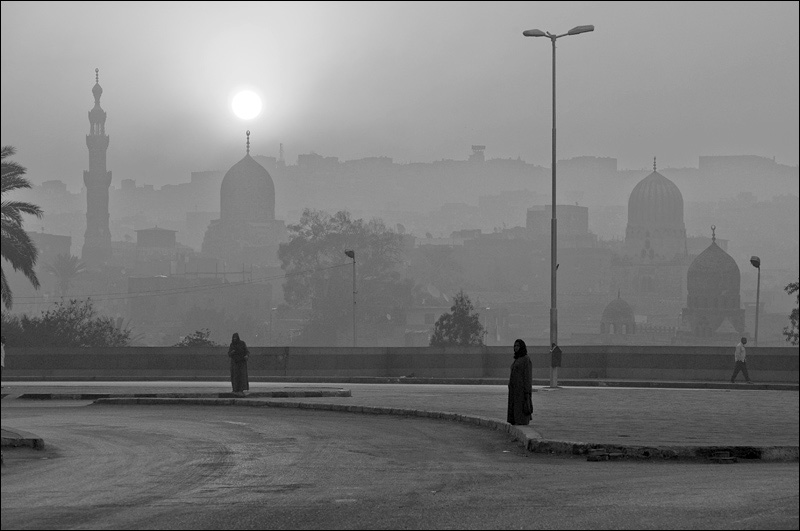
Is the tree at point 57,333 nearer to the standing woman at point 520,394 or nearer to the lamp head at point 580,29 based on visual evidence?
the lamp head at point 580,29

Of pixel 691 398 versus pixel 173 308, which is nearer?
pixel 691 398

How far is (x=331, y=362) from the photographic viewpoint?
35.0 meters

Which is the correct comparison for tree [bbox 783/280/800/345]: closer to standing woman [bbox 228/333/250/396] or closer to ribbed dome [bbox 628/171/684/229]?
standing woman [bbox 228/333/250/396]

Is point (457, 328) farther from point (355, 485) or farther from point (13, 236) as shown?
point (355, 485)

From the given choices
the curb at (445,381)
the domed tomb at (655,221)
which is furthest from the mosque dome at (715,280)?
the curb at (445,381)

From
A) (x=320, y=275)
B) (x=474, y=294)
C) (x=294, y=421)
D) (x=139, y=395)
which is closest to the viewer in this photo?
(x=294, y=421)

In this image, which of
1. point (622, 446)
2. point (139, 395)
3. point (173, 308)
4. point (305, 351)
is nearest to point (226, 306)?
point (173, 308)

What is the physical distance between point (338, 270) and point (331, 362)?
84.9 meters

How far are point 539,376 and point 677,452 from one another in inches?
784

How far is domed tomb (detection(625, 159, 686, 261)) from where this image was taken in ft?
570

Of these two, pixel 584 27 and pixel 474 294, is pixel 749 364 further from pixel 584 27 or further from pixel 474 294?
pixel 474 294

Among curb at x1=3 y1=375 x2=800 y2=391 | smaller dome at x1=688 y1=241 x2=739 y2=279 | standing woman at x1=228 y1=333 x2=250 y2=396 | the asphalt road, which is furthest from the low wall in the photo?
smaller dome at x1=688 y1=241 x2=739 y2=279

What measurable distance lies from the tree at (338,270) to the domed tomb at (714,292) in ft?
88.2

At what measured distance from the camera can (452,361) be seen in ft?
113
